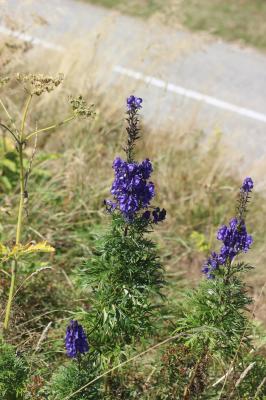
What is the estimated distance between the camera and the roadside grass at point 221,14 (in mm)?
9219

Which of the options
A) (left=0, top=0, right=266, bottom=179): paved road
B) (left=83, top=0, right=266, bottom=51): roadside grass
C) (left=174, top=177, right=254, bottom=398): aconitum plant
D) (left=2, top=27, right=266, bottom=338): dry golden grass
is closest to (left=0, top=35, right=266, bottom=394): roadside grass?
(left=2, top=27, right=266, bottom=338): dry golden grass

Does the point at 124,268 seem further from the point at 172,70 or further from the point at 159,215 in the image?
the point at 172,70

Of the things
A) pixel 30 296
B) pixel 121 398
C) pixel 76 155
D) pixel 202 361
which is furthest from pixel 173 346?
pixel 76 155

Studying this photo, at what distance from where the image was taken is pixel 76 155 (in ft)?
16.8

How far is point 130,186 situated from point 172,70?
5.46 m

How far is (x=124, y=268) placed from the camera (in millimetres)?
2805

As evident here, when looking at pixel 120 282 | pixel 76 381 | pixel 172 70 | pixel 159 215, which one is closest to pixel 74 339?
pixel 76 381

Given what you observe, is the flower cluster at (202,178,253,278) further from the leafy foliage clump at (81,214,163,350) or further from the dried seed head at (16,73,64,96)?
the dried seed head at (16,73,64,96)

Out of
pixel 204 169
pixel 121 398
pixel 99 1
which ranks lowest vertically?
pixel 121 398

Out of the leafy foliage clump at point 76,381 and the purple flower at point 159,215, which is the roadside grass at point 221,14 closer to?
the purple flower at point 159,215

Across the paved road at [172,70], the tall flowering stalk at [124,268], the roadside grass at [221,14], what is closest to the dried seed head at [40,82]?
the tall flowering stalk at [124,268]

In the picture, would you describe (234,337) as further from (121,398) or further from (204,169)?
(204,169)

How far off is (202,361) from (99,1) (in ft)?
25.6

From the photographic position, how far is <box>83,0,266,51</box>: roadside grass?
30.2ft
